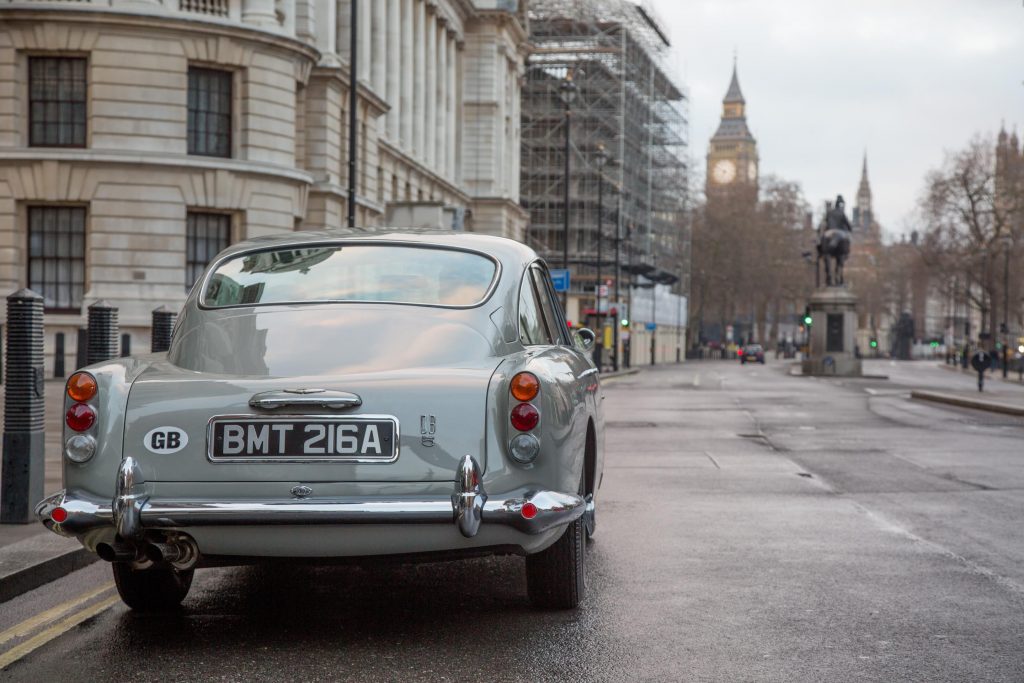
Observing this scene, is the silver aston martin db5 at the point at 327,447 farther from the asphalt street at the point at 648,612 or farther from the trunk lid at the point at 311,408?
the asphalt street at the point at 648,612

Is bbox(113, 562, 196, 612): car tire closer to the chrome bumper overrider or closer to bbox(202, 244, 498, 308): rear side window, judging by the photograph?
the chrome bumper overrider

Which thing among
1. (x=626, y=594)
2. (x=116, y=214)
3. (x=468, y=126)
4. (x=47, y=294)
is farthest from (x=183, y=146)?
(x=468, y=126)

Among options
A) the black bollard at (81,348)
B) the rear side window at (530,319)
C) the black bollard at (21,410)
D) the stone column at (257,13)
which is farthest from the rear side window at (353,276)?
the stone column at (257,13)

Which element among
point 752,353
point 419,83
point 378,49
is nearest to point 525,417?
point 378,49

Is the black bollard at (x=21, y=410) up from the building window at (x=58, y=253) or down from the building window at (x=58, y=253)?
down

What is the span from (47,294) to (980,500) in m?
26.4

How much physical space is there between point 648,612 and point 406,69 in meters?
52.8

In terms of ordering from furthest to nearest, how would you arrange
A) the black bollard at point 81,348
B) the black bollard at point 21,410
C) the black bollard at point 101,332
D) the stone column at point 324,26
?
the stone column at point 324,26
the black bollard at point 81,348
the black bollard at point 101,332
the black bollard at point 21,410

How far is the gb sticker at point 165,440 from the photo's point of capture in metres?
5.47

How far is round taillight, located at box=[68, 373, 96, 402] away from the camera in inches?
223

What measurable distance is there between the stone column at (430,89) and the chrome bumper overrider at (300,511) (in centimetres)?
5696

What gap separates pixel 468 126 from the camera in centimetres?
7119

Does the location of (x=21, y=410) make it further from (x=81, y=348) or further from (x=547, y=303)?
(x=81, y=348)

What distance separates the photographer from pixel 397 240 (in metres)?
6.63
